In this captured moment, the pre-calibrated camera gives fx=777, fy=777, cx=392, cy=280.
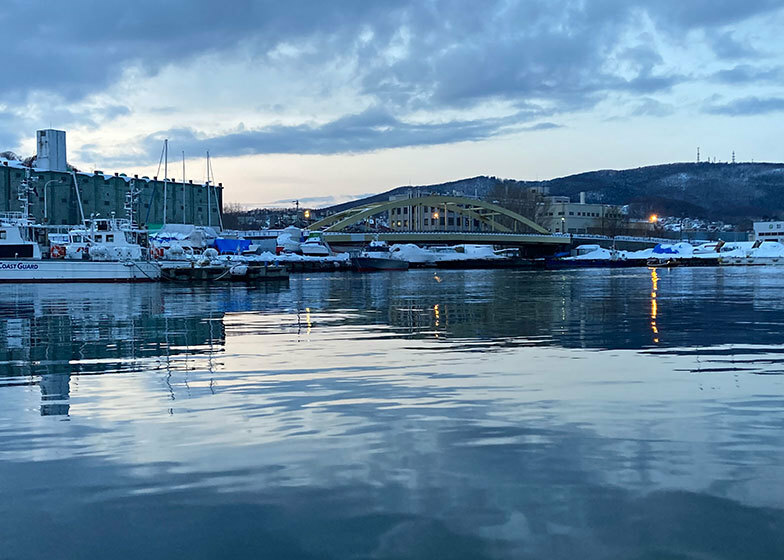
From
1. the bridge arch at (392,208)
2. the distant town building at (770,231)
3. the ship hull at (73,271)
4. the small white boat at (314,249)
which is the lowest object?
the ship hull at (73,271)

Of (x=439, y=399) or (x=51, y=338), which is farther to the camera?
(x=51, y=338)

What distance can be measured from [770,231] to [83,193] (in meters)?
161

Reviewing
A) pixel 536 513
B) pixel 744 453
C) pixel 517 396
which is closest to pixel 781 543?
pixel 536 513

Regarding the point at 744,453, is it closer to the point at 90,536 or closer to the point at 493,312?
the point at 90,536

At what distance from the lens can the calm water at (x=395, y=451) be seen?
5582 millimetres

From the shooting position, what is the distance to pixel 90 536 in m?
5.66

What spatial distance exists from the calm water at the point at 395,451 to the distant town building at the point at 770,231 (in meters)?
194

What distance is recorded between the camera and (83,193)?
122500mm

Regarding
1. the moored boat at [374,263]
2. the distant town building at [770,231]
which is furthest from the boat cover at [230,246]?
the distant town building at [770,231]

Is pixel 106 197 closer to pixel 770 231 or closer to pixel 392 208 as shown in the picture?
pixel 392 208

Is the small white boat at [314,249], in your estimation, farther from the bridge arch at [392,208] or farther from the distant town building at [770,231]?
the distant town building at [770,231]

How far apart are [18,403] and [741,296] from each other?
34582 mm

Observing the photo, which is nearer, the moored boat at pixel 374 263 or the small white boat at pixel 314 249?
the moored boat at pixel 374 263

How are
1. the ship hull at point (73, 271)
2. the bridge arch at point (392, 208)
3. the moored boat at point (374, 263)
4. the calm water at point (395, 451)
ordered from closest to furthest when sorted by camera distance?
the calm water at point (395, 451) < the ship hull at point (73, 271) < the moored boat at point (374, 263) < the bridge arch at point (392, 208)
